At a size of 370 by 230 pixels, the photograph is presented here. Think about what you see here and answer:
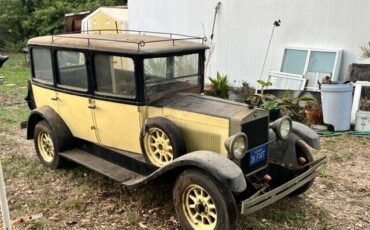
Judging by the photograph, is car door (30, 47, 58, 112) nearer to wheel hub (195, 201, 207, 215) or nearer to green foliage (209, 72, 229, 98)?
wheel hub (195, 201, 207, 215)

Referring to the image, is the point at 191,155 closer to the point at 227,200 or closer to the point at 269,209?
the point at 227,200

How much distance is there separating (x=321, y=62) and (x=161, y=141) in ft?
16.3

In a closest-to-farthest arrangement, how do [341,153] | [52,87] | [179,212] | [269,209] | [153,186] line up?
[179,212] → [269,209] → [153,186] → [52,87] → [341,153]

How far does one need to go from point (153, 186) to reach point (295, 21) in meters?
5.15

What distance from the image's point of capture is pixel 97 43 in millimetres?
4637

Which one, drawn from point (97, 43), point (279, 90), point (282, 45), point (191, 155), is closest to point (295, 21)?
point (282, 45)

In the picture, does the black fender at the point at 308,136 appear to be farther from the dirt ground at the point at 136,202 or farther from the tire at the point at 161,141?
the tire at the point at 161,141

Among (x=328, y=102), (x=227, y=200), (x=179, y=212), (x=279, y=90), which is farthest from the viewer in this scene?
(x=279, y=90)

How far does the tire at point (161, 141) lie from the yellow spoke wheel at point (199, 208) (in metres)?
0.42

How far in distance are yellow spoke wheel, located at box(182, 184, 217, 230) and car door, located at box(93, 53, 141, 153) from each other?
0.95m

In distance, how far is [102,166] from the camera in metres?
4.77

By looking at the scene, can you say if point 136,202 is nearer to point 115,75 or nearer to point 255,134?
point 115,75

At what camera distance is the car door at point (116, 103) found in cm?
443

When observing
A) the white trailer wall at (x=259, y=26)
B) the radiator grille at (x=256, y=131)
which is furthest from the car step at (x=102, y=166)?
the white trailer wall at (x=259, y=26)
